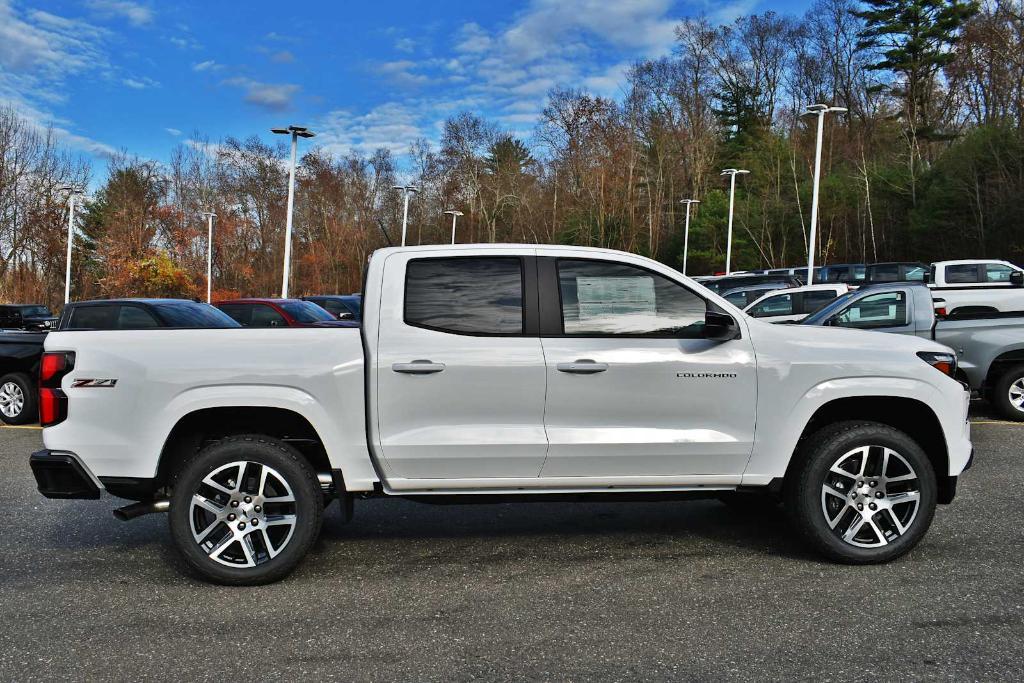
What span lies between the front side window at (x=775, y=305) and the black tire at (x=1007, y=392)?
22.4 ft

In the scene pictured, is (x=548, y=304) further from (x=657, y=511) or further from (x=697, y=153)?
(x=697, y=153)

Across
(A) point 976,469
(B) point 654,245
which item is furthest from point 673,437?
(B) point 654,245

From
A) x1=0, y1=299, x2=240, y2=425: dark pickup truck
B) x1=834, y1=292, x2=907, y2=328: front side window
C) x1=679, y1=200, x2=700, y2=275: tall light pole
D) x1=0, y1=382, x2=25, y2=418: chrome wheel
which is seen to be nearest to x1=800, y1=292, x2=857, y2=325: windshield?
x1=834, y1=292, x2=907, y2=328: front side window

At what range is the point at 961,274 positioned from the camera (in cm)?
2464

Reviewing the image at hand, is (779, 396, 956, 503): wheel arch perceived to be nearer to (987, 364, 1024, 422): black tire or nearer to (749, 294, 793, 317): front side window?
(987, 364, 1024, 422): black tire

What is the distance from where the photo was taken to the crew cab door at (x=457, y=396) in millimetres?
4449

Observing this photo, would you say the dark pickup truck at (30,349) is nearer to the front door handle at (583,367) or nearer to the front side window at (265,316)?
the front side window at (265,316)

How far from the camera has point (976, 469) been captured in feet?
24.3

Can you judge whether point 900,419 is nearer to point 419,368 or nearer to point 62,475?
point 419,368

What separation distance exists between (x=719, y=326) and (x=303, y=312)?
40.4 feet

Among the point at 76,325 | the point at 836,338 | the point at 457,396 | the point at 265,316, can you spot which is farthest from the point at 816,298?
the point at 457,396

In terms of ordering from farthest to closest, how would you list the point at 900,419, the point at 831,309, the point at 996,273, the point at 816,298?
the point at 996,273
the point at 816,298
the point at 831,309
the point at 900,419

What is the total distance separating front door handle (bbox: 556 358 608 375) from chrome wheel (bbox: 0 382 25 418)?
363 inches

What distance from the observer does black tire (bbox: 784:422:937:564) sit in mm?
4648
